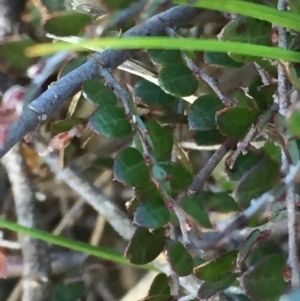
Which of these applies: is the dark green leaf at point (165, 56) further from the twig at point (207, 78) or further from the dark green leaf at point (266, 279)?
the dark green leaf at point (266, 279)

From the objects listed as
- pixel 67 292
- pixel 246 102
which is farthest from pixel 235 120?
pixel 67 292

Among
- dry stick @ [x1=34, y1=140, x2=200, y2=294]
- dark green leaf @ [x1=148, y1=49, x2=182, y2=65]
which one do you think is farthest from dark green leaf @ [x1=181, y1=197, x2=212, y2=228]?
dry stick @ [x1=34, y1=140, x2=200, y2=294]

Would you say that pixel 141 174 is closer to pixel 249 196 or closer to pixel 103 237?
pixel 249 196

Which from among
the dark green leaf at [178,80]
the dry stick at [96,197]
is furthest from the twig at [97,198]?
the dark green leaf at [178,80]

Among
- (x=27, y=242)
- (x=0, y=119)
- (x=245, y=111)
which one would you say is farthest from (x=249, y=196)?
(x=27, y=242)

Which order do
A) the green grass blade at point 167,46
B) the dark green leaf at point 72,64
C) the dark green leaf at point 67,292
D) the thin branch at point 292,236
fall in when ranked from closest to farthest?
the green grass blade at point 167,46
the thin branch at point 292,236
the dark green leaf at point 72,64
the dark green leaf at point 67,292
